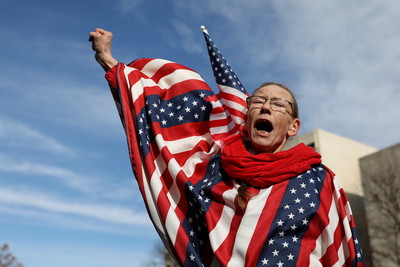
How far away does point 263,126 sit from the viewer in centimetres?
312

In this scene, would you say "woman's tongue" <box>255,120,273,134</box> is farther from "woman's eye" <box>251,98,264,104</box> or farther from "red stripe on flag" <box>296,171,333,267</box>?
"red stripe on flag" <box>296,171,333,267</box>

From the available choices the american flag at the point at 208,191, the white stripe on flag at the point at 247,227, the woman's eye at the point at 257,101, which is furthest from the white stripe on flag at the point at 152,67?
the white stripe on flag at the point at 247,227

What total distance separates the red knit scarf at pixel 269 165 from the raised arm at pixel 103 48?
4.09 ft

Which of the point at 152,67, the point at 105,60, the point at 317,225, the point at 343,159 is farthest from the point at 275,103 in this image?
the point at 343,159

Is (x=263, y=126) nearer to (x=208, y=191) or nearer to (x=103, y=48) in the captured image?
(x=208, y=191)

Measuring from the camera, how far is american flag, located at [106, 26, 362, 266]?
2541 mm

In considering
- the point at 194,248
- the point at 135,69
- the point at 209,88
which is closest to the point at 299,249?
the point at 194,248

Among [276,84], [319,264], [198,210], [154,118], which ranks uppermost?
[276,84]

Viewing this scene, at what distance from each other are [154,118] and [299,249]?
1379 millimetres

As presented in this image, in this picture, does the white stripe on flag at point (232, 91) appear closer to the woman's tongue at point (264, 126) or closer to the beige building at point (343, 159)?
the woman's tongue at point (264, 126)

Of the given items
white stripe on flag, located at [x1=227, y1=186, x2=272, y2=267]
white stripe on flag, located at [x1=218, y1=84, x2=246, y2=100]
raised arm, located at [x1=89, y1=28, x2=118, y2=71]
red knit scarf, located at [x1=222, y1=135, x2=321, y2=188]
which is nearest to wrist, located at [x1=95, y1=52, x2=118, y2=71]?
raised arm, located at [x1=89, y1=28, x2=118, y2=71]

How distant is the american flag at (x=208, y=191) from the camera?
2541 millimetres

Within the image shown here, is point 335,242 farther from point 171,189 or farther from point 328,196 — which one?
point 171,189

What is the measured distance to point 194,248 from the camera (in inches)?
107
